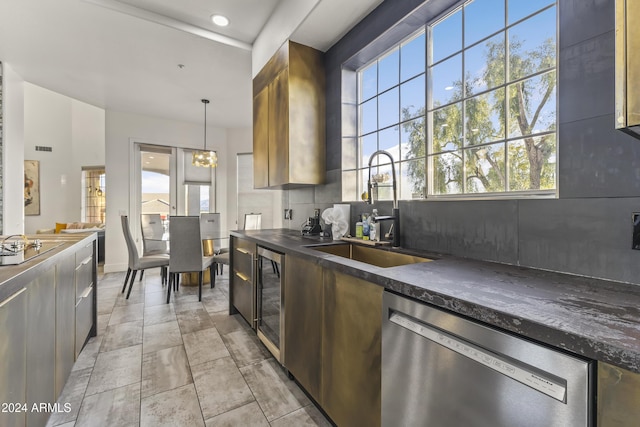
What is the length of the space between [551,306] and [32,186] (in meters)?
9.52

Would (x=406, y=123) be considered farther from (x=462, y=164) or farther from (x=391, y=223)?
(x=391, y=223)

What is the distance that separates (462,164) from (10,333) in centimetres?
211

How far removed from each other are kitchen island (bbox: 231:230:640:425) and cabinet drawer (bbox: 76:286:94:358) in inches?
75.1

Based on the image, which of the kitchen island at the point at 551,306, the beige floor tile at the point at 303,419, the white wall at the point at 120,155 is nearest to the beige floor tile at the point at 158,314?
the beige floor tile at the point at 303,419

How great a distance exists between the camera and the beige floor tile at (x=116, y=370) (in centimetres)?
179

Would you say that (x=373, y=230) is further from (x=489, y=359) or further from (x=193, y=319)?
(x=193, y=319)

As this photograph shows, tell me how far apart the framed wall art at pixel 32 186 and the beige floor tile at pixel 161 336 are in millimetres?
6635

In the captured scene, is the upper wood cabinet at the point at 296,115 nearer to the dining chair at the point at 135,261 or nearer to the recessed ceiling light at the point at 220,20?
the recessed ceiling light at the point at 220,20

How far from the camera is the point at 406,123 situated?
1.98 m

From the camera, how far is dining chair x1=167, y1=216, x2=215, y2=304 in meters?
3.41

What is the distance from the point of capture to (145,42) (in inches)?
115

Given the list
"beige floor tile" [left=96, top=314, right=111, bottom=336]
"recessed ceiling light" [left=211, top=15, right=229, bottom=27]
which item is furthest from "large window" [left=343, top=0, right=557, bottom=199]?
"beige floor tile" [left=96, top=314, right=111, bottom=336]

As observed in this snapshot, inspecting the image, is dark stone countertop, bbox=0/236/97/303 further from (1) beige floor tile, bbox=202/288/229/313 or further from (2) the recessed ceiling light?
(2) the recessed ceiling light

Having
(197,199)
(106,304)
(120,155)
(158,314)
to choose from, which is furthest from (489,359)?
(120,155)
